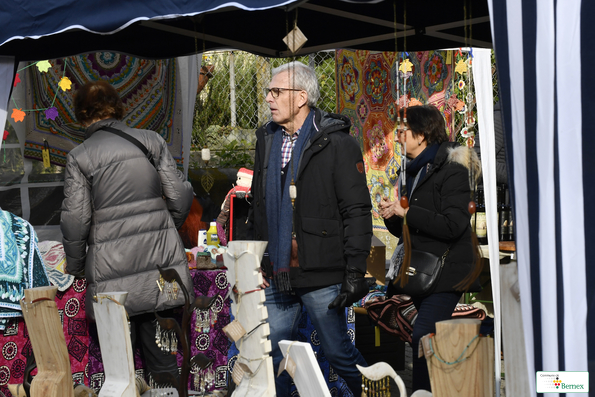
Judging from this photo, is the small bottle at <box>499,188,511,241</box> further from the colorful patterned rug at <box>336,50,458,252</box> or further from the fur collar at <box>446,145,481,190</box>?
the fur collar at <box>446,145,481,190</box>

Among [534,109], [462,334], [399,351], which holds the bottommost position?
[399,351]

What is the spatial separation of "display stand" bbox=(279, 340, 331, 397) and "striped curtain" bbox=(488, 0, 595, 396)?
691 mm

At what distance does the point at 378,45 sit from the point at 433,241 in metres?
1.64

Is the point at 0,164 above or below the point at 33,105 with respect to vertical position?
below

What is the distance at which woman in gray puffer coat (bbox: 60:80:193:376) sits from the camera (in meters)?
3.08

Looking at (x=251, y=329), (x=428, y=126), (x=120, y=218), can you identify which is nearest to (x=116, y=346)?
(x=251, y=329)

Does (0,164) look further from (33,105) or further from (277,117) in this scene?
(277,117)

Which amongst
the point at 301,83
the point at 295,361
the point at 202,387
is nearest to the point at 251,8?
the point at 301,83

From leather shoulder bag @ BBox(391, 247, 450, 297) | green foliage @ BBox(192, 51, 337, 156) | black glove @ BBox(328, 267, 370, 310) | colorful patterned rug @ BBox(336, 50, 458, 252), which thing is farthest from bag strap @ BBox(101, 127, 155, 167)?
green foliage @ BBox(192, 51, 337, 156)

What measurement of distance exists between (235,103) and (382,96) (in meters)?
2.21

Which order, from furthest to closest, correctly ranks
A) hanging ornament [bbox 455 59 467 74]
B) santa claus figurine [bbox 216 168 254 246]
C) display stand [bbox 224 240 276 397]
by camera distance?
1. hanging ornament [bbox 455 59 467 74]
2. santa claus figurine [bbox 216 168 254 246]
3. display stand [bbox 224 240 276 397]

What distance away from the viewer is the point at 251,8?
240cm

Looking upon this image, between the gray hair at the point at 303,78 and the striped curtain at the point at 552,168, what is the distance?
47.8 inches

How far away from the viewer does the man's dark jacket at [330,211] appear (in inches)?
112
